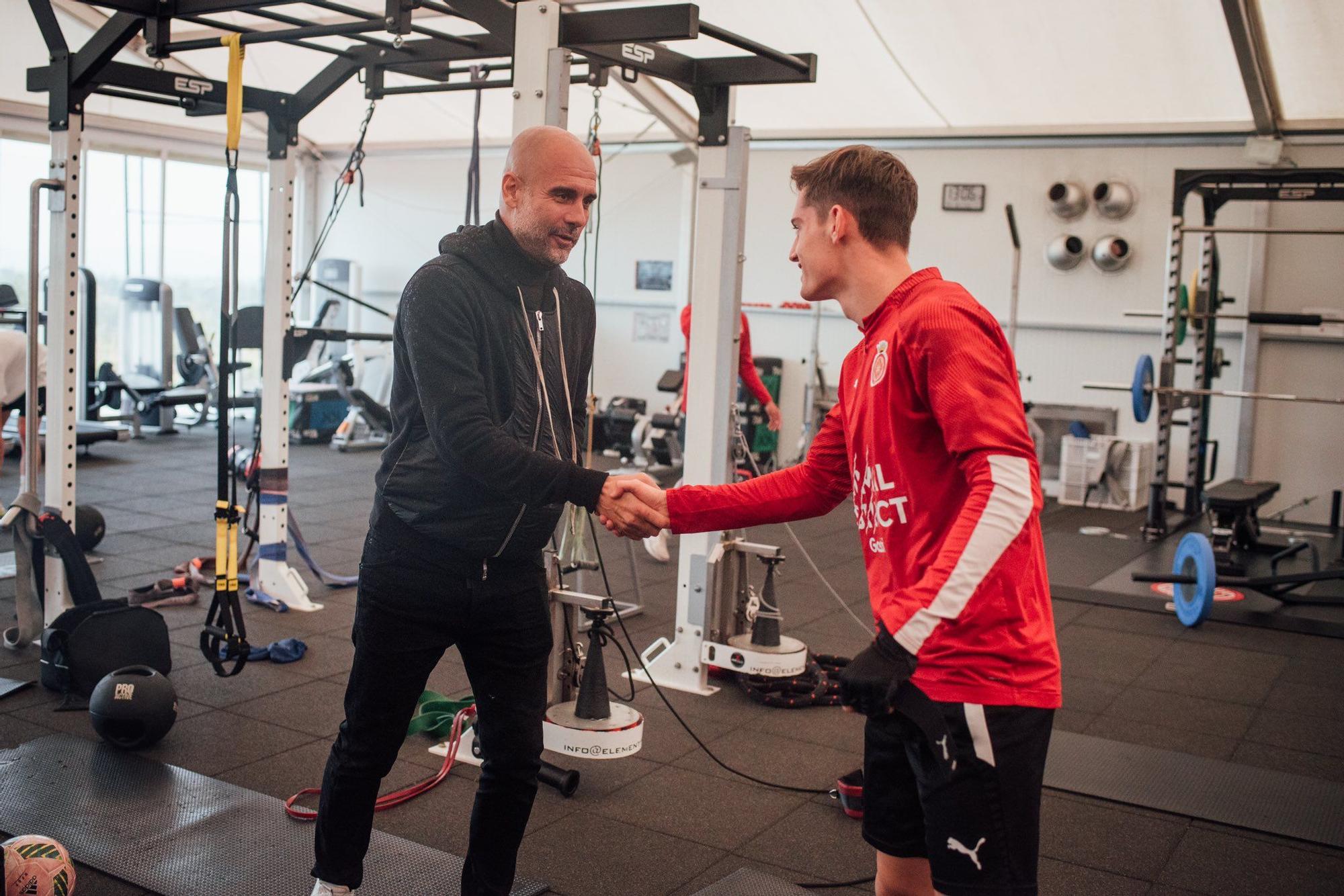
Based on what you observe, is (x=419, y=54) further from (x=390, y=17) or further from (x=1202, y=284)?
(x=1202, y=284)

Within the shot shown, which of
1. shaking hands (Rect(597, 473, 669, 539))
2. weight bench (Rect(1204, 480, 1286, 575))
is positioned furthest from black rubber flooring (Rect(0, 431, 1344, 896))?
weight bench (Rect(1204, 480, 1286, 575))

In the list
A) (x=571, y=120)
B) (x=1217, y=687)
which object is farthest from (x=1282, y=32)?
(x=571, y=120)

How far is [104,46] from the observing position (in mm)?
3652

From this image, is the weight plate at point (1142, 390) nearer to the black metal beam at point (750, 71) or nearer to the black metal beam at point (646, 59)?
the black metal beam at point (750, 71)

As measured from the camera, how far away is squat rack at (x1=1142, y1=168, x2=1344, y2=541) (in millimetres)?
6945

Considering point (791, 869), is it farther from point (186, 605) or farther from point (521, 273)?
point (186, 605)

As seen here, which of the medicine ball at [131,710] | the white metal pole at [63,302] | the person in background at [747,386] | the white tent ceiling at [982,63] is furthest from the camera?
the white tent ceiling at [982,63]

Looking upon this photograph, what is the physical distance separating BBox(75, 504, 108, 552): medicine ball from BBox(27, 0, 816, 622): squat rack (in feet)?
5.19

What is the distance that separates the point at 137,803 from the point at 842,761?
196 cm

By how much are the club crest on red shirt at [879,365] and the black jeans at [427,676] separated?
82 cm

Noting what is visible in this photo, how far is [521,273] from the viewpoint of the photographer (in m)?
2.13

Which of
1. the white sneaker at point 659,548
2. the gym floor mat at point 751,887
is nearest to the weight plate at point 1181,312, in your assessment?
the white sneaker at point 659,548

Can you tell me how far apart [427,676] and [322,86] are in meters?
3.10

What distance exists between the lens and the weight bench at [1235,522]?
6.53 metres
